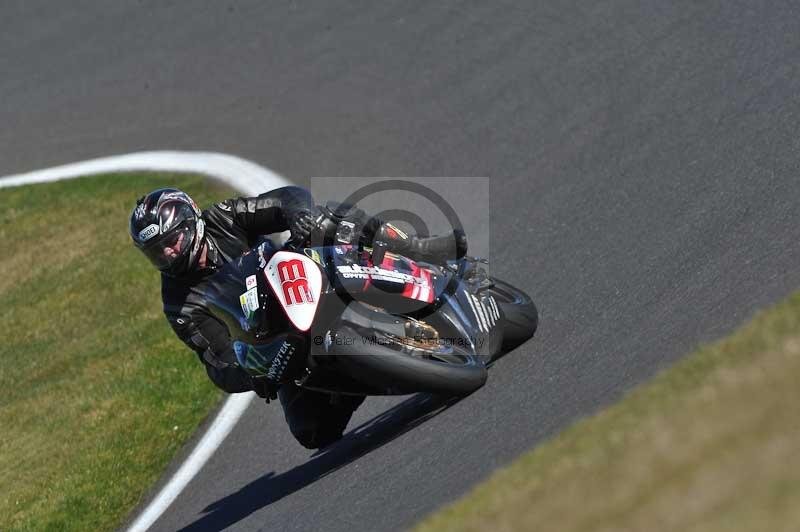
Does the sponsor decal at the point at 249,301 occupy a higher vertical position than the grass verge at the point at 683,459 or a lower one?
lower

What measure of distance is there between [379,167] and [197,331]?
4467 millimetres

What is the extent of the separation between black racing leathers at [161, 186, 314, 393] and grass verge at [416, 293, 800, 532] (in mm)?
2435

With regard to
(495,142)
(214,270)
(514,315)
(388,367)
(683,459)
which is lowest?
(495,142)

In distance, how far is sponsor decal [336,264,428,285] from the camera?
251 inches

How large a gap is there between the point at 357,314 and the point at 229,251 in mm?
1603

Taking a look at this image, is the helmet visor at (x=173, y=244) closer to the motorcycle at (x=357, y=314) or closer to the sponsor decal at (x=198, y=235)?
the sponsor decal at (x=198, y=235)

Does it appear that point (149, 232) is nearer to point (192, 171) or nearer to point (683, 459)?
point (683, 459)

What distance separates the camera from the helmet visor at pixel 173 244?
695cm

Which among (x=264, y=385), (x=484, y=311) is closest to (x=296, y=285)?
(x=264, y=385)

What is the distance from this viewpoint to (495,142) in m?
10.8

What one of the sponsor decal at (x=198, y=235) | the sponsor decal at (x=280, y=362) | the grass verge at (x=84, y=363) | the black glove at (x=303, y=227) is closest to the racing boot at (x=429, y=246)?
the black glove at (x=303, y=227)

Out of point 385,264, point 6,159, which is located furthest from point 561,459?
point 6,159

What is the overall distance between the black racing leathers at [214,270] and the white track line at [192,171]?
1.20 m

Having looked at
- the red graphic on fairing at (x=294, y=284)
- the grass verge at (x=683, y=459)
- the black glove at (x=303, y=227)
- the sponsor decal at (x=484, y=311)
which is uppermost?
the grass verge at (x=683, y=459)
